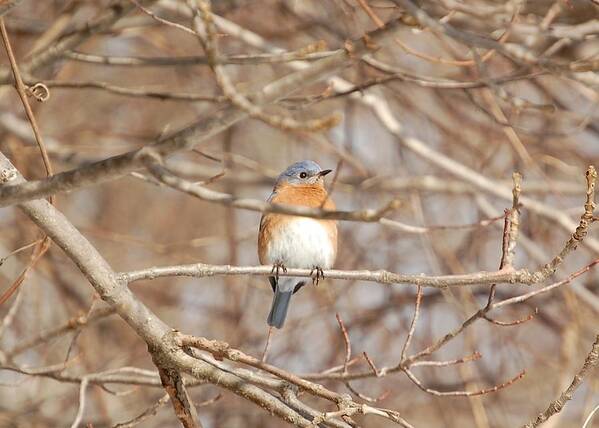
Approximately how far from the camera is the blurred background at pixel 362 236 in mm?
5754

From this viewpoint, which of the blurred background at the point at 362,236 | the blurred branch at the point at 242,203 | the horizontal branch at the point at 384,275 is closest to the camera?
the blurred branch at the point at 242,203

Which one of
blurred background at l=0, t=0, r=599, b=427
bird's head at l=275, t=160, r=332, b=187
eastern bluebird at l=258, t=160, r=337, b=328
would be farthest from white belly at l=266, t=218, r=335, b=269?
blurred background at l=0, t=0, r=599, b=427

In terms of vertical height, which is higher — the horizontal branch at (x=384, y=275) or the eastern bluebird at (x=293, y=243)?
the eastern bluebird at (x=293, y=243)

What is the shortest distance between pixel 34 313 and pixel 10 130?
4.79 ft

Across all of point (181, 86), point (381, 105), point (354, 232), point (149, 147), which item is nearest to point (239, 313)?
point (354, 232)

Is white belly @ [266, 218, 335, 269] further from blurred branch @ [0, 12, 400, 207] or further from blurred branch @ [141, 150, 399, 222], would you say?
blurred branch @ [141, 150, 399, 222]

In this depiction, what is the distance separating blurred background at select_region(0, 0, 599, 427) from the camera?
5.75 m

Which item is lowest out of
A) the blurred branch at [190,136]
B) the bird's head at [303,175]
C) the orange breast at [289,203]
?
the blurred branch at [190,136]

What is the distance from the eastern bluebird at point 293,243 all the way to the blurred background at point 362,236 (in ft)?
1.54

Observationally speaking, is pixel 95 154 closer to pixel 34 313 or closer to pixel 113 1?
pixel 34 313

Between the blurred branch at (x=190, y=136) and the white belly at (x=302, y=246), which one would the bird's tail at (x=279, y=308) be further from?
the blurred branch at (x=190, y=136)

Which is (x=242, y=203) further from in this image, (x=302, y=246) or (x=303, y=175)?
(x=303, y=175)

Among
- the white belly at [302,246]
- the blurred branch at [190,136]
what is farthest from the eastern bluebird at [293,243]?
the blurred branch at [190,136]

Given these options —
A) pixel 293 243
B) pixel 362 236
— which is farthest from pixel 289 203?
pixel 362 236
